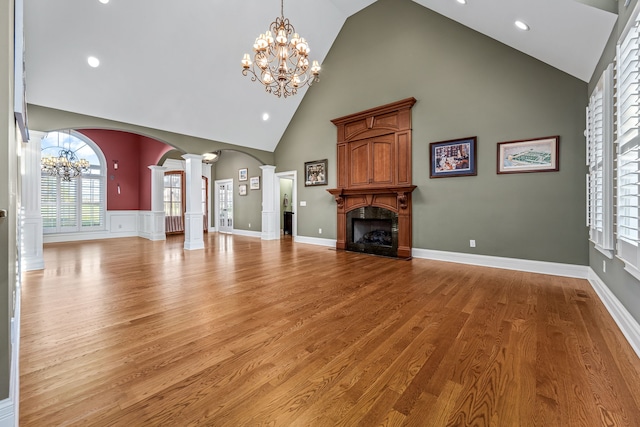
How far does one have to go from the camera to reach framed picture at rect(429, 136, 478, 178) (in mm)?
4719

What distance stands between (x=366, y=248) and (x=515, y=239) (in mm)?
2646

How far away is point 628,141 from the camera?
2164mm

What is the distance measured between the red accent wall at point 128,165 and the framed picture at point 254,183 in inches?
111

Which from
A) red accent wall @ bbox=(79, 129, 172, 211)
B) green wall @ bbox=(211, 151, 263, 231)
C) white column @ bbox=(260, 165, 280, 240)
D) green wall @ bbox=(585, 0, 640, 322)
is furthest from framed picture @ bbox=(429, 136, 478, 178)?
red accent wall @ bbox=(79, 129, 172, 211)

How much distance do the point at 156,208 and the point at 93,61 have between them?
4988 millimetres

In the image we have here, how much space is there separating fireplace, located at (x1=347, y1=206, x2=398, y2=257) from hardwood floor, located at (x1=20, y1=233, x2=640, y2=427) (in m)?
1.97

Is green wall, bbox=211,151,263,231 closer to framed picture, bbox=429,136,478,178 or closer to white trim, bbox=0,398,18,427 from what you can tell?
framed picture, bbox=429,136,478,178

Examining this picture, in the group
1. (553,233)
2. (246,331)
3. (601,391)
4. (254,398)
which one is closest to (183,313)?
(246,331)

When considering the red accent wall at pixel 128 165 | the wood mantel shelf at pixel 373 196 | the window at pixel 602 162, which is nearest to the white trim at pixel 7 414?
the window at pixel 602 162

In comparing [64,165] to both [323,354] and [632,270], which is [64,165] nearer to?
[323,354]

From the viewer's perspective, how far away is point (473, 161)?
15.4ft

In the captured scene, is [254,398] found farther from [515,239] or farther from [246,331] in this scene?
[515,239]

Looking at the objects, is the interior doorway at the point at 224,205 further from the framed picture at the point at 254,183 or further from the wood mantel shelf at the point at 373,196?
the wood mantel shelf at the point at 373,196

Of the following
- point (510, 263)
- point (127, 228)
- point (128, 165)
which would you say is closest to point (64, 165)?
point (128, 165)
